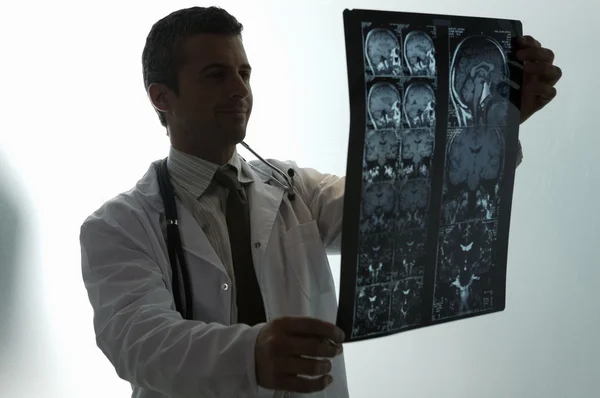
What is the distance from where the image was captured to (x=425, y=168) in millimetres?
926

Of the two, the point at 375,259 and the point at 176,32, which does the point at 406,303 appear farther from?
the point at 176,32

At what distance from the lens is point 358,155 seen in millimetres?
857

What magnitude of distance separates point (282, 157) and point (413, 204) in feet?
2.68

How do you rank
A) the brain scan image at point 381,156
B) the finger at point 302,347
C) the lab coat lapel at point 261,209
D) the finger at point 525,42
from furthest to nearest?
the lab coat lapel at point 261,209 → the finger at point 525,42 → the brain scan image at point 381,156 → the finger at point 302,347

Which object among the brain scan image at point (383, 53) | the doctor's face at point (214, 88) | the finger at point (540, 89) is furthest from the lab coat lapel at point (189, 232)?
the finger at point (540, 89)

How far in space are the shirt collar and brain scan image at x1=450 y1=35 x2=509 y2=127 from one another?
0.36m

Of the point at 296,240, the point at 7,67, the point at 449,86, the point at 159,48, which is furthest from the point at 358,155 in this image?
the point at 7,67

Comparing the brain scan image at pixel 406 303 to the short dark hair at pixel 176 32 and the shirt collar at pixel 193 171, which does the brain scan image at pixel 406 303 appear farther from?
the short dark hair at pixel 176 32

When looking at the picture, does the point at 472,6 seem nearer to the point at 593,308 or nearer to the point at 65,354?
the point at 593,308

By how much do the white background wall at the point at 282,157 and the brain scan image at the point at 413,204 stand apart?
788 millimetres

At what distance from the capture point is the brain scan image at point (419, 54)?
89 centimetres

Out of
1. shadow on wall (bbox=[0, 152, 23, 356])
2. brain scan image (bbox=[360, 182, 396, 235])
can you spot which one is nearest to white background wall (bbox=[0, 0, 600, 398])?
shadow on wall (bbox=[0, 152, 23, 356])

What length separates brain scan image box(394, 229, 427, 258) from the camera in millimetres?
917

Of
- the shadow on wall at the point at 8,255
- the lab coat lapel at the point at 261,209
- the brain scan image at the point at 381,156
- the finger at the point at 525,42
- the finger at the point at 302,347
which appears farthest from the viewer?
the shadow on wall at the point at 8,255
